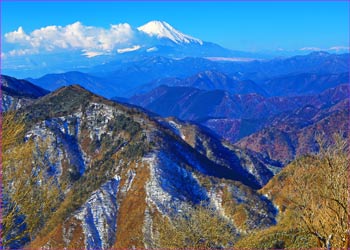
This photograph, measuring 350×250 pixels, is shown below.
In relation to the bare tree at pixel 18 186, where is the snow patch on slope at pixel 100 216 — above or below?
below

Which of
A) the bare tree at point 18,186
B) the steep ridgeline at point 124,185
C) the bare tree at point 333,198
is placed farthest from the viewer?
the steep ridgeline at point 124,185

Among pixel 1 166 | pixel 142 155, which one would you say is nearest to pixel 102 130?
pixel 142 155

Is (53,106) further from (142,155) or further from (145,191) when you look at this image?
(145,191)

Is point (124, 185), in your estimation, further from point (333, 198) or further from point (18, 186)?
point (333, 198)

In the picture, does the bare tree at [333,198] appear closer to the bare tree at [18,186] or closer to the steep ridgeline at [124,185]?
the bare tree at [18,186]

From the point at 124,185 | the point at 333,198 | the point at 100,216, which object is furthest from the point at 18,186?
the point at 124,185

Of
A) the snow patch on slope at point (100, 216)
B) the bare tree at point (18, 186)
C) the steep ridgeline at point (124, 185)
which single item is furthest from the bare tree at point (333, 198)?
the snow patch on slope at point (100, 216)

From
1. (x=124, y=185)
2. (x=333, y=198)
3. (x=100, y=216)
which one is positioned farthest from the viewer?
(x=124, y=185)

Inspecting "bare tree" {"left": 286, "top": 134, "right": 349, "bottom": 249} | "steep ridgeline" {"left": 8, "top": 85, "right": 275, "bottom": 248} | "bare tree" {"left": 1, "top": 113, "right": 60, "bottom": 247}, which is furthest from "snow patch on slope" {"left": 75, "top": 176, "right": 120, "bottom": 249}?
"bare tree" {"left": 286, "top": 134, "right": 349, "bottom": 249}
